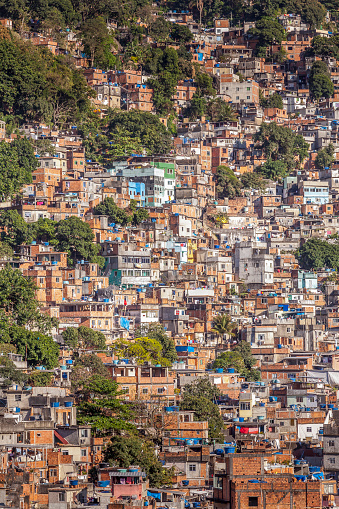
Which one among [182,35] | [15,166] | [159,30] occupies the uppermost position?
[159,30]

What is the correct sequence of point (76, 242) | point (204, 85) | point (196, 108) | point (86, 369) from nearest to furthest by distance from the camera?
1. point (86, 369)
2. point (76, 242)
3. point (196, 108)
4. point (204, 85)

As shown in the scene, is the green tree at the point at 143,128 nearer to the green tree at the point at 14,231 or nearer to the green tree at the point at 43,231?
the green tree at the point at 43,231

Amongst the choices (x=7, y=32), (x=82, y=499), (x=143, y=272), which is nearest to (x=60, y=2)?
(x=7, y=32)

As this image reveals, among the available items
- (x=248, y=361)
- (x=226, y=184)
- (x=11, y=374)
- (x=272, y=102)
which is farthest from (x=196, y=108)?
(x=11, y=374)

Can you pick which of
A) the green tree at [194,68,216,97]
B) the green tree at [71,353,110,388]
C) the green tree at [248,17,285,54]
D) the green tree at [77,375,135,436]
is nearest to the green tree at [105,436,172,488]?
the green tree at [77,375,135,436]

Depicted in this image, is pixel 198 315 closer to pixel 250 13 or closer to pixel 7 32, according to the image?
pixel 7 32

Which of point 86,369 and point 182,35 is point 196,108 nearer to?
point 182,35

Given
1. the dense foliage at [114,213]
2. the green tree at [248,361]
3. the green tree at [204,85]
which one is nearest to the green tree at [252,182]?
the green tree at [204,85]
